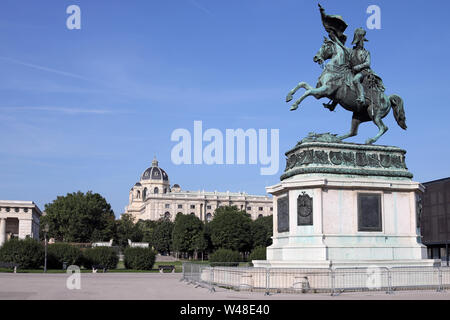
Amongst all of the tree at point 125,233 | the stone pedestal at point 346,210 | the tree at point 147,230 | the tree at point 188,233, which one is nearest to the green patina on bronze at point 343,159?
the stone pedestal at point 346,210

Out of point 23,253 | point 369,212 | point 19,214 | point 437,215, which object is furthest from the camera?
point 19,214

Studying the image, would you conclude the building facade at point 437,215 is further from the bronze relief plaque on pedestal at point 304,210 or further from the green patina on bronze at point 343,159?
the bronze relief plaque on pedestal at point 304,210

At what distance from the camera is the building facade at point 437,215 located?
Answer: 242ft

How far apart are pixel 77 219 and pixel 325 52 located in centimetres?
9122

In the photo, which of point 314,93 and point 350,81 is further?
point 350,81

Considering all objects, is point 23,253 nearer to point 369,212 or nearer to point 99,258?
point 99,258

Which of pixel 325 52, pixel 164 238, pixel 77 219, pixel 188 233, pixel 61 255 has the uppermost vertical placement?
pixel 325 52

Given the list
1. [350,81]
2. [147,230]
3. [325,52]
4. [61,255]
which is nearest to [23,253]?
[61,255]

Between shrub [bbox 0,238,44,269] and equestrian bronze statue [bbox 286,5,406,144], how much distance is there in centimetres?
3061

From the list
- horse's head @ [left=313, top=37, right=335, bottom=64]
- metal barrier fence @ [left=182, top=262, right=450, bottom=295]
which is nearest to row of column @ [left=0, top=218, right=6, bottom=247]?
metal barrier fence @ [left=182, top=262, right=450, bottom=295]

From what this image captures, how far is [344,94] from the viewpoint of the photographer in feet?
82.5

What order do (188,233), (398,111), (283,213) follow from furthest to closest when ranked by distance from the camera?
(188,233)
(398,111)
(283,213)

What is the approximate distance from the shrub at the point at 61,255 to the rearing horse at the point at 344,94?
31840 millimetres
